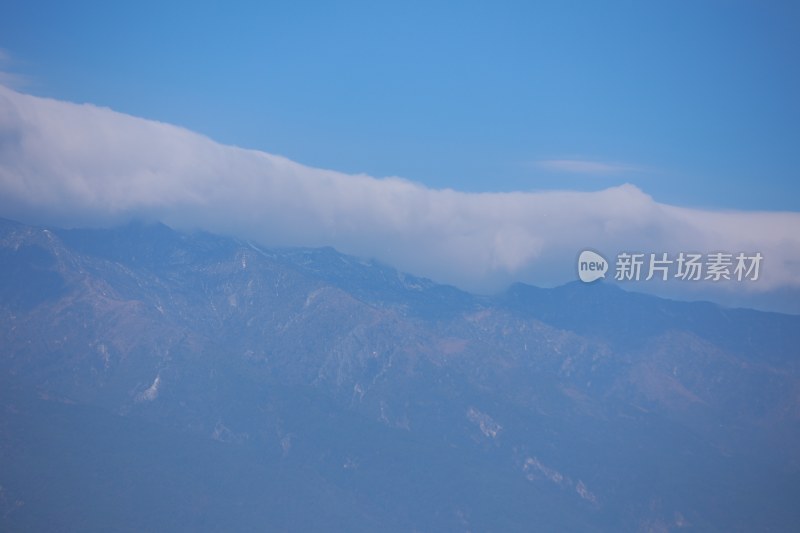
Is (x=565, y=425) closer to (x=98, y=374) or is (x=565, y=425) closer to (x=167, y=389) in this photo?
(x=167, y=389)

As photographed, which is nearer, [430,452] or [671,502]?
[671,502]

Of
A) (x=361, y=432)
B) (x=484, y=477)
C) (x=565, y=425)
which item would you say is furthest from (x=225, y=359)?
(x=565, y=425)

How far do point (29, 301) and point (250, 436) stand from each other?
5176 cm

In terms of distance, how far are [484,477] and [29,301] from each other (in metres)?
96.6

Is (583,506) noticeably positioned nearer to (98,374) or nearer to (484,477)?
(484,477)

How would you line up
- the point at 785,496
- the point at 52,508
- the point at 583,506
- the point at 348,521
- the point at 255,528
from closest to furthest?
the point at 52,508
the point at 255,528
the point at 348,521
the point at 785,496
the point at 583,506

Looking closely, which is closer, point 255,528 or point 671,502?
point 255,528

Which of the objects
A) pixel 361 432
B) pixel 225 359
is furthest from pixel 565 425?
pixel 225 359

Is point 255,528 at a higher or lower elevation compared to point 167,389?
lower

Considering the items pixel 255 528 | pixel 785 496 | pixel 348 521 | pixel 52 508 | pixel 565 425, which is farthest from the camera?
pixel 565 425

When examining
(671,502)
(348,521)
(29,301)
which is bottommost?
(348,521)

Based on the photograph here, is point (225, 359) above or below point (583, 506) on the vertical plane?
above

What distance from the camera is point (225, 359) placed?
18450 centimetres

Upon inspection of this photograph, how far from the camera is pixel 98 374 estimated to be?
16712 centimetres
